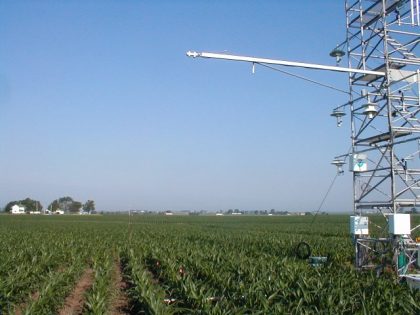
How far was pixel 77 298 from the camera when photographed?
13820mm

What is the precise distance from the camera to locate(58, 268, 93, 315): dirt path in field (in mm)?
12164

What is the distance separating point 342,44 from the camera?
1633 centimetres

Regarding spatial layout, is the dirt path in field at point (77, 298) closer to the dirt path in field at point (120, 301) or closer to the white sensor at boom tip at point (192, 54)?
the dirt path in field at point (120, 301)

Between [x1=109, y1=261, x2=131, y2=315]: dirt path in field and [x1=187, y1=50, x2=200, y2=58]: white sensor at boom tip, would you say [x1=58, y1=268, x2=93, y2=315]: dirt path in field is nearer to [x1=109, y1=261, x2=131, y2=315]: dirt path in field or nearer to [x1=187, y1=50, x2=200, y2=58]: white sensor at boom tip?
[x1=109, y1=261, x2=131, y2=315]: dirt path in field

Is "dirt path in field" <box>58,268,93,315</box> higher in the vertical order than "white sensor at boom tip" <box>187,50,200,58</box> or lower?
lower

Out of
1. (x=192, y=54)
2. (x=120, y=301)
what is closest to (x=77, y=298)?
(x=120, y=301)

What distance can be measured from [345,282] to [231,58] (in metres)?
6.23

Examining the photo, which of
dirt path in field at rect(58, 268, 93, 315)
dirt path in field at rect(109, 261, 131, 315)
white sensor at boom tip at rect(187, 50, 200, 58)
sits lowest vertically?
dirt path in field at rect(58, 268, 93, 315)

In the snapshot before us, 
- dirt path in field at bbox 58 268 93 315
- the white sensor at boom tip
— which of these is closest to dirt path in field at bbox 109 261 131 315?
dirt path in field at bbox 58 268 93 315

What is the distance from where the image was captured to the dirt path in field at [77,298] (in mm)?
12164

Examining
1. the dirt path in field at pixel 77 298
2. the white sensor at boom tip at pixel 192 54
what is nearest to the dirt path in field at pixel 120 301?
the dirt path in field at pixel 77 298

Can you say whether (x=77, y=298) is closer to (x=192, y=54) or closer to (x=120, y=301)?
(x=120, y=301)

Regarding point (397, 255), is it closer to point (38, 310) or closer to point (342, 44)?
point (342, 44)

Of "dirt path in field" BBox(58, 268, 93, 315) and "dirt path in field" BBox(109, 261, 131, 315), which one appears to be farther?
"dirt path in field" BBox(58, 268, 93, 315)
